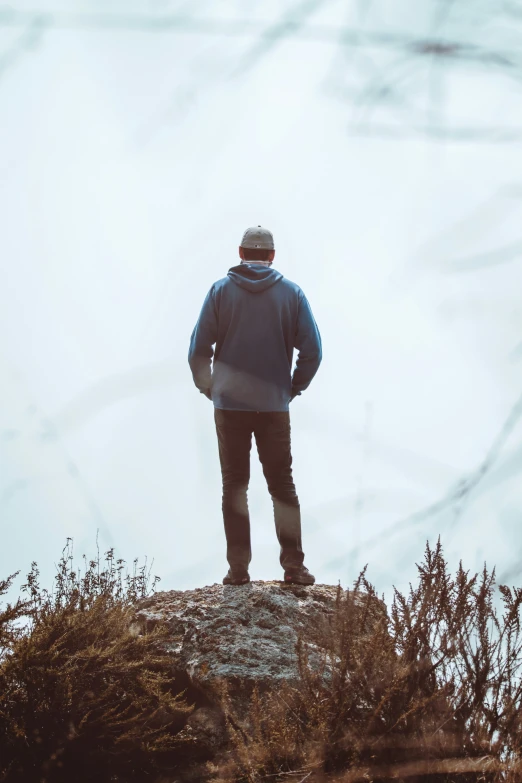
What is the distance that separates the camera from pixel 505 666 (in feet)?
10.7

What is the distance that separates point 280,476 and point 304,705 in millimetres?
1861

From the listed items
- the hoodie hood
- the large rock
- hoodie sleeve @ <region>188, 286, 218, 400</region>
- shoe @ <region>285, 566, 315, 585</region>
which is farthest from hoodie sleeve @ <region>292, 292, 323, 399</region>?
the large rock

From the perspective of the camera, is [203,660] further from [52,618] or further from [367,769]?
[367,769]

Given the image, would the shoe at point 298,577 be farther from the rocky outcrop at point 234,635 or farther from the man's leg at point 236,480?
the man's leg at point 236,480

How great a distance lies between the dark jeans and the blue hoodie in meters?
0.09

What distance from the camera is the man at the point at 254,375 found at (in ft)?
16.5

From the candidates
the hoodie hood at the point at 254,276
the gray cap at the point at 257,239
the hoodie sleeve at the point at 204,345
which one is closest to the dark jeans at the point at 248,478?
the hoodie sleeve at the point at 204,345

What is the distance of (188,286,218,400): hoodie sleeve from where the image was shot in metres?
5.16

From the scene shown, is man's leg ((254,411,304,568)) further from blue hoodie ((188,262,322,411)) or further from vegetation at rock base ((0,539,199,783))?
vegetation at rock base ((0,539,199,783))

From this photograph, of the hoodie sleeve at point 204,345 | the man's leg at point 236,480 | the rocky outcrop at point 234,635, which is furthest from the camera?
the hoodie sleeve at point 204,345

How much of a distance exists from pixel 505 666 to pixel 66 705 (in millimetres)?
1979

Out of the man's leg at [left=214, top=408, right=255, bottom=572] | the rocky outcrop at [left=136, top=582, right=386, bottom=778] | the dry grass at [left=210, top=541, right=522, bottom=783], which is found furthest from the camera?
the man's leg at [left=214, top=408, right=255, bottom=572]

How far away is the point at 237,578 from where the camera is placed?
16.4ft

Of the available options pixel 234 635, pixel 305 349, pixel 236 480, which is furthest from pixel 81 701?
pixel 305 349
